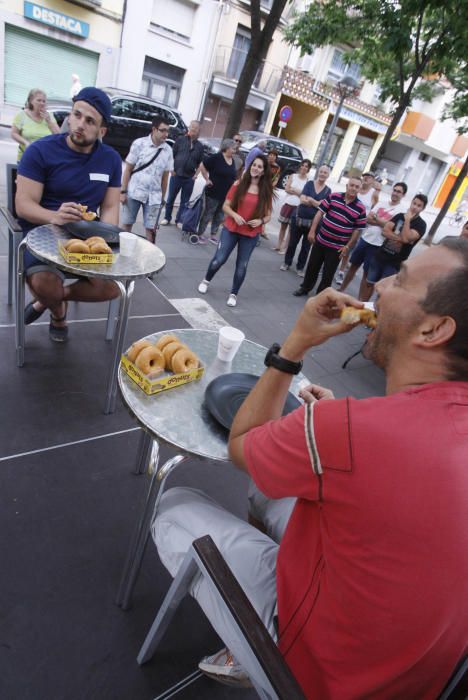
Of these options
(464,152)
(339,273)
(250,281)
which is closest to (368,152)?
(464,152)

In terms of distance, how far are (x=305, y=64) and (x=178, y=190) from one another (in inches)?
769

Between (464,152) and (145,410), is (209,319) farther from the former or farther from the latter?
(464,152)

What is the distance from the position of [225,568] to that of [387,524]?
1.34 ft

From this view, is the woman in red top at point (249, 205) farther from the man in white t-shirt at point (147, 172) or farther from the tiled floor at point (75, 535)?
the tiled floor at point (75, 535)

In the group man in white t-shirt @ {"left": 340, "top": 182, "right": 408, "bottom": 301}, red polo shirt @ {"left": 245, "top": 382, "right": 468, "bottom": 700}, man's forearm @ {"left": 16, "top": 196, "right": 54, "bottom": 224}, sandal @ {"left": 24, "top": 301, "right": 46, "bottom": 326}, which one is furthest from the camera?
man in white t-shirt @ {"left": 340, "top": 182, "right": 408, "bottom": 301}

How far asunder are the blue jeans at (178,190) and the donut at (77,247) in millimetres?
4731

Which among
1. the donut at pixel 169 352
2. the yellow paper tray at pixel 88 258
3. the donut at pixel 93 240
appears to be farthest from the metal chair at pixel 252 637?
the donut at pixel 93 240

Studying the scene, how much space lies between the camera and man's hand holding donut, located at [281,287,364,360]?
1.25 meters

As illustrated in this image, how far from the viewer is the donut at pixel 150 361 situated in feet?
4.95

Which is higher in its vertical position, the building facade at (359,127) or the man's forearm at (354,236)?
the building facade at (359,127)

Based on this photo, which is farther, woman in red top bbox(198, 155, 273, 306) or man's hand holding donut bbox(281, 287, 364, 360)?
woman in red top bbox(198, 155, 273, 306)

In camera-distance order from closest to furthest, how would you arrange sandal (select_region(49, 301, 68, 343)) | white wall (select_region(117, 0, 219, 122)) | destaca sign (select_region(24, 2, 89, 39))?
1. sandal (select_region(49, 301, 68, 343))
2. destaca sign (select_region(24, 2, 89, 39))
3. white wall (select_region(117, 0, 219, 122))

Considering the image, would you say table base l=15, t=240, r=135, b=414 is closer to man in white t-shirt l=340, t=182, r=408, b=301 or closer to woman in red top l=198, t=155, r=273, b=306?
woman in red top l=198, t=155, r=273, b=306

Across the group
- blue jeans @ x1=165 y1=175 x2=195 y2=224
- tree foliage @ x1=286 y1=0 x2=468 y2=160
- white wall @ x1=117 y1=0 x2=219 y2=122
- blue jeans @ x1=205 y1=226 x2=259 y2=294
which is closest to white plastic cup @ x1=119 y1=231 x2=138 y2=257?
blue jeans @ x1=205 y1=226 x2=259 y2=294
